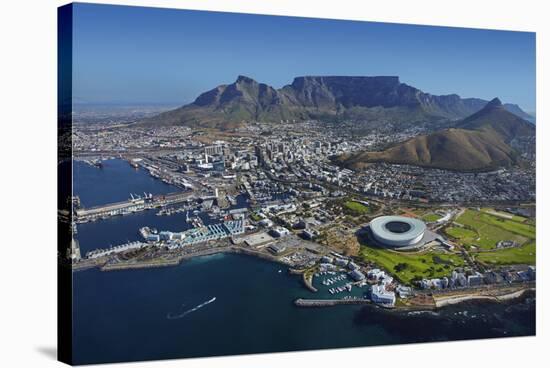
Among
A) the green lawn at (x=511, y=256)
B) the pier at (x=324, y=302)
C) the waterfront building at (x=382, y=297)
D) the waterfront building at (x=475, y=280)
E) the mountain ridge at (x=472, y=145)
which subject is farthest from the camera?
the mountain ridge at (x=472, y=145)

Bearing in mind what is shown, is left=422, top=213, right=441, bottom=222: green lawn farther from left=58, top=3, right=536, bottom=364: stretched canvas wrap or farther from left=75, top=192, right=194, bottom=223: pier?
left=75, top=192, right=194, bottom=223: pier

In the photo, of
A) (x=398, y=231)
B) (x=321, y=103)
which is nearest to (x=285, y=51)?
(x=321, y=103)

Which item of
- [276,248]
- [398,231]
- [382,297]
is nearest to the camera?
[382,297]

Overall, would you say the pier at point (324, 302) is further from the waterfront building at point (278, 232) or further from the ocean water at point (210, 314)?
the waterfront building at point (278, 232)

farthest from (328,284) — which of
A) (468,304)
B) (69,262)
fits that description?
(69,262)

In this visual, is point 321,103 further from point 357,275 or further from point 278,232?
point 357,275

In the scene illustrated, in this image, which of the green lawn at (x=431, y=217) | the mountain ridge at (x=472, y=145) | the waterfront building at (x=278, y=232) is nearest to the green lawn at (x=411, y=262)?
the green lawn at (x=431, y=217)
